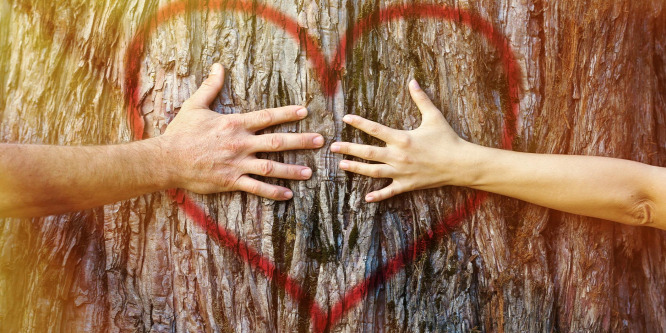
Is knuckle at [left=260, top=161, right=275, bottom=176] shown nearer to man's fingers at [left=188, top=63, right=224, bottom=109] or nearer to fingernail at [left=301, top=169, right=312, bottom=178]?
fingernail at [left=301, top=169, right=312, bottom=178]

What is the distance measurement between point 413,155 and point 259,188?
67 cm

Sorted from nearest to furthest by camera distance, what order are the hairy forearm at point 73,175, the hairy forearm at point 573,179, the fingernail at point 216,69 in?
the hairy forearm at point 73,175 < the hairy forearm at point 573,179 < the fingernail at point 216,69

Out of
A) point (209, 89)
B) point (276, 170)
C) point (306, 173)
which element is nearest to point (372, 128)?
point (306, 173)

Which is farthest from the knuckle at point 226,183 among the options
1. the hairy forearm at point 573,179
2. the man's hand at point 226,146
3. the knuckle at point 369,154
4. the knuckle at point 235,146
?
the hairy forearm at point 573,179

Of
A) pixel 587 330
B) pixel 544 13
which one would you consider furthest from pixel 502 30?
pixel 587 330

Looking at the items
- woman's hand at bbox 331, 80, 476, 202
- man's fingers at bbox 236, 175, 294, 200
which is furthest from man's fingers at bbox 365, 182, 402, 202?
man's fingers at bbox 236, 175, 294, 200

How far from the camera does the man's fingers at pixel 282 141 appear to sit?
217 centimetres

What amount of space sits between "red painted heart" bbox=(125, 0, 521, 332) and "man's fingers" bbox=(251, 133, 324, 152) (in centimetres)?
22

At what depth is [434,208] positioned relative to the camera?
2297 millimetres

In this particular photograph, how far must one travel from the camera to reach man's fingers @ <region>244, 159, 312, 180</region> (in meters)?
2.17

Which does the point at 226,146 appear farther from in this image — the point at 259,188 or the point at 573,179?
the point at 573,179

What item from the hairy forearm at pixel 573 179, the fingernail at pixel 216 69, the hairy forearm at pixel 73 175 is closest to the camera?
the hairy forearm at pixel 73 175

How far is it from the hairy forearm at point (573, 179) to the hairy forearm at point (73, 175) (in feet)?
4.47

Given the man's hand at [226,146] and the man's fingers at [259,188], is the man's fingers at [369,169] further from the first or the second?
the man's fingers at [259,188]
